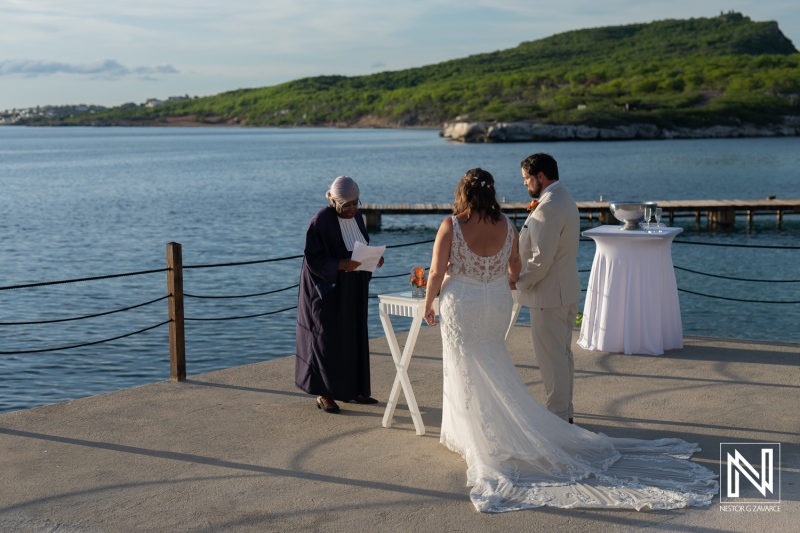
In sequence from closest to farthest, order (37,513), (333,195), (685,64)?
(37,513), (333,195), (685,64)

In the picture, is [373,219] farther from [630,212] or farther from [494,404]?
[494,404]

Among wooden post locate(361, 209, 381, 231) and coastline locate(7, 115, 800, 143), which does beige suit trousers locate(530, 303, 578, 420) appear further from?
coastline locate(7, 115, 800, 143)

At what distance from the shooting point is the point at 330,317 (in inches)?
276

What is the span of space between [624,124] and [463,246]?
112593 millimetres

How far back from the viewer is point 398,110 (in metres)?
174

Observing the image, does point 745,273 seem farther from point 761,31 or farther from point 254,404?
point 761,31

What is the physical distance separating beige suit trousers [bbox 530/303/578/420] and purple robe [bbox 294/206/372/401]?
134cm

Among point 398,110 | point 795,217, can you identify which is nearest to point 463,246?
point 795,217

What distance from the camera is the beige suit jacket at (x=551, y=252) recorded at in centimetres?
634

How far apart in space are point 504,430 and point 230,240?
92.6ft

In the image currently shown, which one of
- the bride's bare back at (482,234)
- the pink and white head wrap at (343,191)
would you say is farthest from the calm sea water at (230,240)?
the bride's bare back at (482,234)

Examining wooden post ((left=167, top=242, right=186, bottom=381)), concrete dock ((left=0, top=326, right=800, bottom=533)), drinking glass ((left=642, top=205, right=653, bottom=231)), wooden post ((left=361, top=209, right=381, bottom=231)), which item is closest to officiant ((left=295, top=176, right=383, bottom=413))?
concrete dock ((left=0, top=326, right=800, bottom=533))

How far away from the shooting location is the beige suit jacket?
634 cm

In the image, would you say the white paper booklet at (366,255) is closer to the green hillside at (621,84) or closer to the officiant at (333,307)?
the officiant at (333,307)
